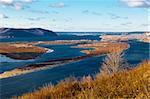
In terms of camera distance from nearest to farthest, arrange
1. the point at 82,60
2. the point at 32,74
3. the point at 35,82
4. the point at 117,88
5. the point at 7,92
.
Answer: the point at 117,88, the point at 7,92, the point at 35,82, the point at 32,74, the point at 82,60

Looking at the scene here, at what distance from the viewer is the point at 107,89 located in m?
9.16

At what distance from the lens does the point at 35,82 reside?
49625 mm

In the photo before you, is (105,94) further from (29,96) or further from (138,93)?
(29,96)

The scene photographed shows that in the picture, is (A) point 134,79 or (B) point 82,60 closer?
(A) point 134,79

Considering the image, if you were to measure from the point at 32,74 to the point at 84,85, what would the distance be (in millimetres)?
50508

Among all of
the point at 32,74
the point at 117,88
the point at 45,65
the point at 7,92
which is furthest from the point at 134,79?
the point at 45,65

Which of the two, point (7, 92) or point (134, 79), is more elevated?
point (134, 79)

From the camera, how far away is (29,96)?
9.42 m

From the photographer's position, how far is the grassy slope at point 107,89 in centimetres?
855

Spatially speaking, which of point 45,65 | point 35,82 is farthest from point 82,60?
point 35,82

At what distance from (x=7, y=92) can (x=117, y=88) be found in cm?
3409

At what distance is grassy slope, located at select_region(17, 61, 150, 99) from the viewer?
8.55 meters

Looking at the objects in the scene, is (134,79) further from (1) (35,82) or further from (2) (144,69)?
(1) (35,82)

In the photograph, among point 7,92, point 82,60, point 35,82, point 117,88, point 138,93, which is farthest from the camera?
point 82,60
